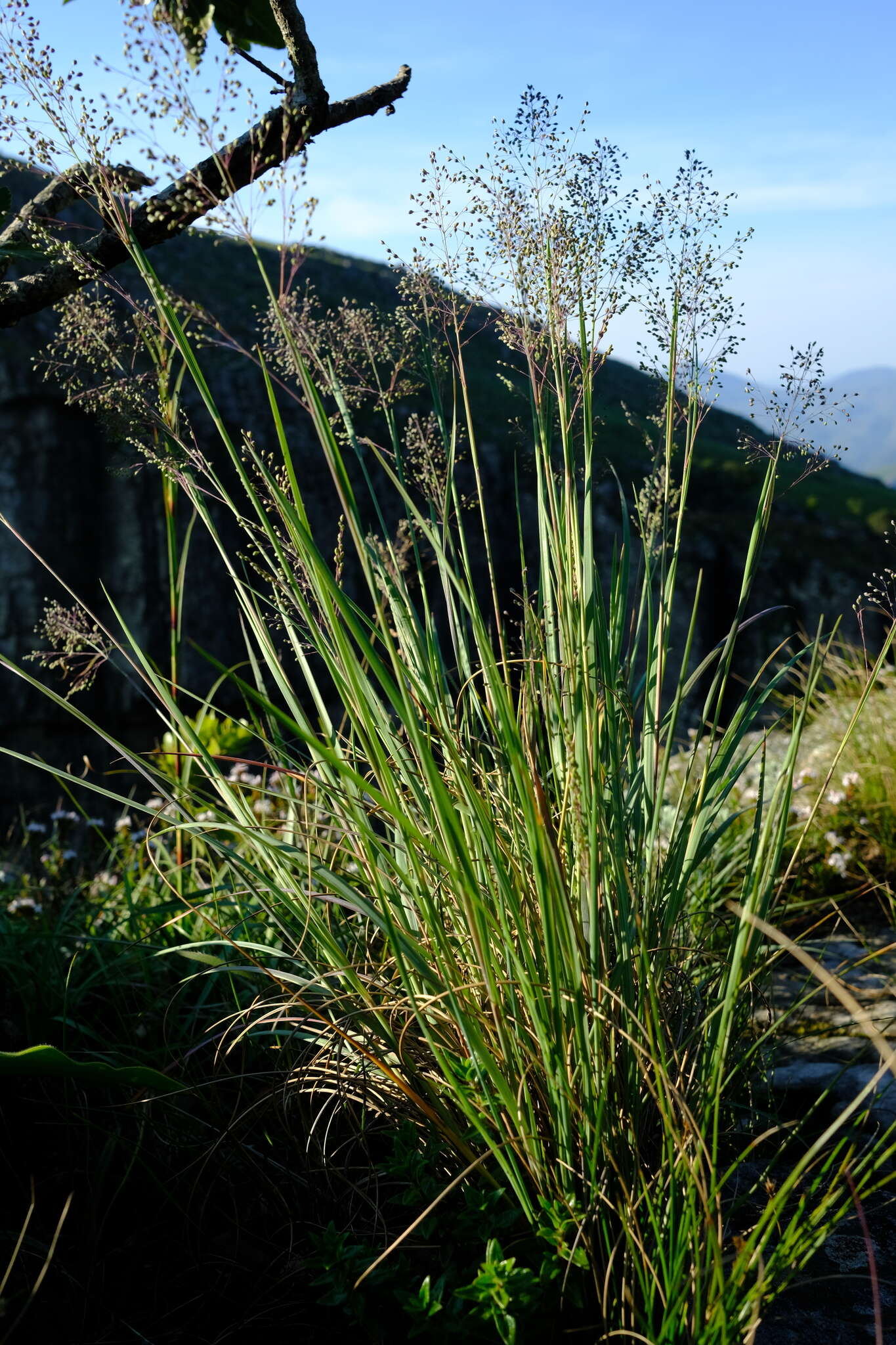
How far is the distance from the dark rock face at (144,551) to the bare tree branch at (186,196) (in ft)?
24.0

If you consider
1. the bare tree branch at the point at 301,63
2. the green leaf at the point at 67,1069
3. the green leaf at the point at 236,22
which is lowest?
the green leaf at the point at 67,1069

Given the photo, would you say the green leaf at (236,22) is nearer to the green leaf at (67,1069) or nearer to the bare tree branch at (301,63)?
the bare tree branch at (301,63)

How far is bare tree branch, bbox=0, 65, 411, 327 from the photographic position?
1309 mm

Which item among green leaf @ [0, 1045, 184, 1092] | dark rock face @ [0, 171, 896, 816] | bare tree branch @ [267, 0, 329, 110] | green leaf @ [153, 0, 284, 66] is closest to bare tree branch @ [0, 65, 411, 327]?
bare tree branch @ [267, 0, 329, 110]

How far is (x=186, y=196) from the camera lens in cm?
128

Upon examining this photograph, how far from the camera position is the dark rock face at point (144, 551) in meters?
10.3

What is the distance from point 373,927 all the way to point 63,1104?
592 millimetres

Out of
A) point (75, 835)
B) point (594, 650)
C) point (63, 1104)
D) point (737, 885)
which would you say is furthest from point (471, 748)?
point (75, 835)

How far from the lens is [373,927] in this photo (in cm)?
183

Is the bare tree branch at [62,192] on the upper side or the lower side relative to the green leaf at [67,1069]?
upper

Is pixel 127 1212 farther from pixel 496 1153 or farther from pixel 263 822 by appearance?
pixel 496 1153

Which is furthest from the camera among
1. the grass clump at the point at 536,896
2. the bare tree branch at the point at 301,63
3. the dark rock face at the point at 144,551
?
the dark rock face at the point at 144,551

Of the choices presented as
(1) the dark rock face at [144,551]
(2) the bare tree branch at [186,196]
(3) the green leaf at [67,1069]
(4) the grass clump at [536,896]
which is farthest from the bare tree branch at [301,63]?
(1) the dark rock face at [144,551]

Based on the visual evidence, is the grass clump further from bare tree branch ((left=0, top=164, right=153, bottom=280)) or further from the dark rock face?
the dark rock face
